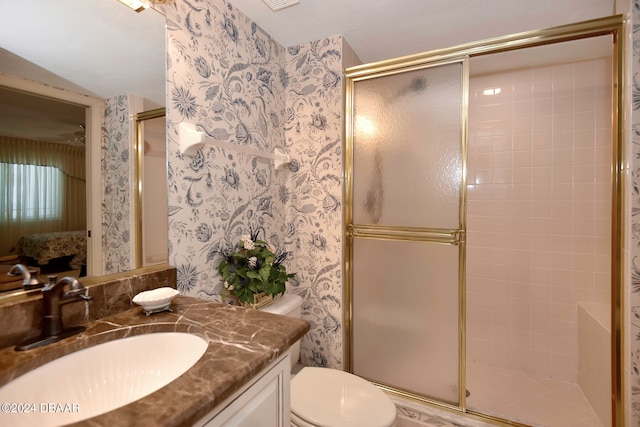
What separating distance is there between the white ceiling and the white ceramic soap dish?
0.56m

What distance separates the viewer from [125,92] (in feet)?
3.49

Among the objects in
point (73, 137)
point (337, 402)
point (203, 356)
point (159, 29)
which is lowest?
point (337, 402)

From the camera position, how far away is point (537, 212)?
215 cm

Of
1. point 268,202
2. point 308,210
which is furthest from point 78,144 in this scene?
point 308,210

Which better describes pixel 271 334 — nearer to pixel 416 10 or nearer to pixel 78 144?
pixel 78 144

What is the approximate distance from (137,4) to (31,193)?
30.4 inches

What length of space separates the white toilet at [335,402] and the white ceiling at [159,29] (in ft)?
3.89

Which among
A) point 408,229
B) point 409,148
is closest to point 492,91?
point 409,148

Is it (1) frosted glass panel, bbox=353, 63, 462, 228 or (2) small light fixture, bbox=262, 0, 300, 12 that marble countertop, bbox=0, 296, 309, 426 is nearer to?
(1) frosted glass panel, bbox=353, 63, 462, 228

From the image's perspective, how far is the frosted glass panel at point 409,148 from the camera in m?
1.53

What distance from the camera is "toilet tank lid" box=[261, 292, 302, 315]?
4.87 feet

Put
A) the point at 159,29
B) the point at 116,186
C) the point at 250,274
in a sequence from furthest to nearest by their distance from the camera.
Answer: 1. the point at 250,274
2. the point at 159,29
3. the point at 116,186

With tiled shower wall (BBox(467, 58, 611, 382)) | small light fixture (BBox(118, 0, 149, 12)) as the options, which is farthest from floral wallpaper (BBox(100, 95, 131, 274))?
tiled shower wall (BBox(467, 58, 611, 382))

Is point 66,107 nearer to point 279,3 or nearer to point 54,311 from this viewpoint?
point 54,311
